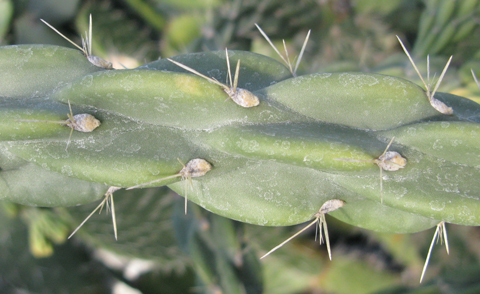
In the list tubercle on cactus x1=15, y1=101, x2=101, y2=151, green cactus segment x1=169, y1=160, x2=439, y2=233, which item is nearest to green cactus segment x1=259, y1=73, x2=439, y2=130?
green cactus segment x1=169, y1=160, x2=439, y2=233

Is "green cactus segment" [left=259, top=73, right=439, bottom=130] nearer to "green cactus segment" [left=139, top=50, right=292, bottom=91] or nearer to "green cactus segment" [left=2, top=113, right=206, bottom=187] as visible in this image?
"green cactus segment" [left=139, top=50, right=292, bottom=91]

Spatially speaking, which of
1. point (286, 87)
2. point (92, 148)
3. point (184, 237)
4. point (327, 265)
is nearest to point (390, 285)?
point (327, 265)

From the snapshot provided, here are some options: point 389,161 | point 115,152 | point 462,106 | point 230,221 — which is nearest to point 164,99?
point 115,152

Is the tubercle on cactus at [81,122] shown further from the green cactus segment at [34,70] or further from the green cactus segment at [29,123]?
the green cactus segment at [34,70]

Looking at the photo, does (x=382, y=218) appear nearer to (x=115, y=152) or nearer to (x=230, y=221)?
(x=115, y=152)

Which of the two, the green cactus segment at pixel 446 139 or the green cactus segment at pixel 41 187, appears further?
the green cactus segment at pixel 41 187

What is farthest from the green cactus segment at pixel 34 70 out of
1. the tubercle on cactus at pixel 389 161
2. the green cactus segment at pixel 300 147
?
the tubercle on cactus at pixel 389 161
